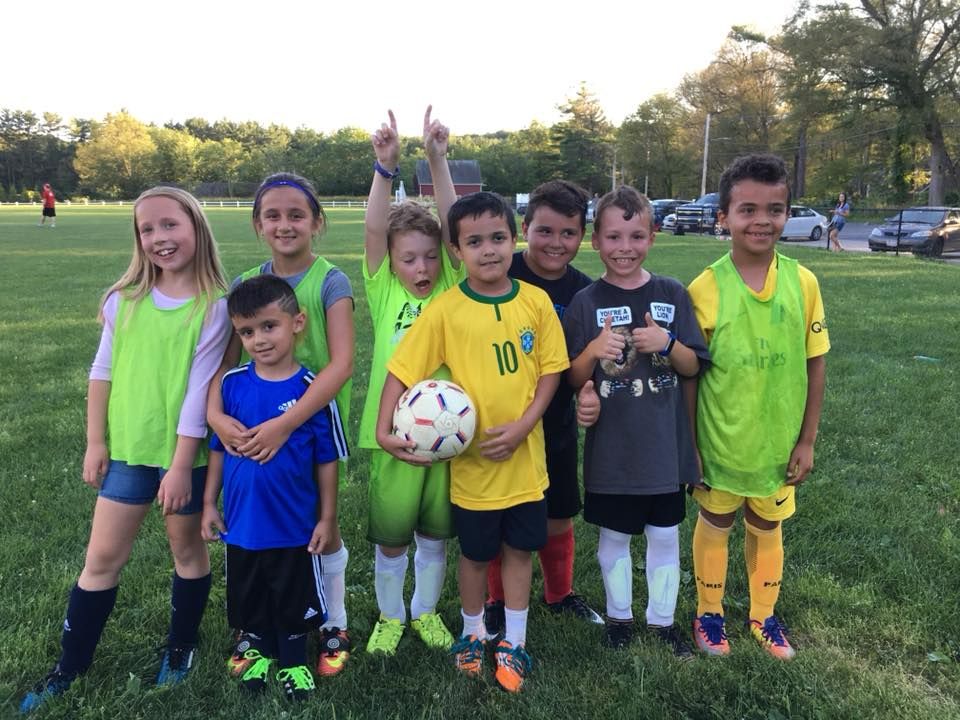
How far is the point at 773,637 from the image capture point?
8.99 feet

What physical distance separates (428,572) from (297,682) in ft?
2.11

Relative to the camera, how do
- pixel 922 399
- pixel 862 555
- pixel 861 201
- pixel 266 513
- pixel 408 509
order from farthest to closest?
pixel 861 201 < pixel 922 399 < pixel 862 555 < pixel 408 509 < pixel 266 513

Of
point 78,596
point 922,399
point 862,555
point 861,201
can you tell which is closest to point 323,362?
point 78,596

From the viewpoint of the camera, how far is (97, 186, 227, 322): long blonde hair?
98.5 inches

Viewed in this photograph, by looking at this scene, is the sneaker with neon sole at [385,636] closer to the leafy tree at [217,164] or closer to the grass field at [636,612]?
the grass field at [636,612]

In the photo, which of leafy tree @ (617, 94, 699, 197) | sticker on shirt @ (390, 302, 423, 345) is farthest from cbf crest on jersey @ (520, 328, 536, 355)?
leafy tree @ (617, 94, 699, 197)

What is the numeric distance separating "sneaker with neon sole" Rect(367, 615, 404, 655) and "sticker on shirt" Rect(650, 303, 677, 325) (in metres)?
1.70

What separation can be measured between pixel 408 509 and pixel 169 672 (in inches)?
43.5

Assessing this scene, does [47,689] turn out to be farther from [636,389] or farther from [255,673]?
[636,389]

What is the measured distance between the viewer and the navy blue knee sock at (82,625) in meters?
2.49

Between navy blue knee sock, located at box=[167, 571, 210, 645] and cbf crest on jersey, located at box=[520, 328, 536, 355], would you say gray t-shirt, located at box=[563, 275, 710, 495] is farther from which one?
navy blue knee sock, located at box=[167, 571, 210, 645]

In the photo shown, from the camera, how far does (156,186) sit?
8.64ft

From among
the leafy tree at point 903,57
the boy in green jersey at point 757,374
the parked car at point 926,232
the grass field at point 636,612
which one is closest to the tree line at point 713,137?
the leafy tree at point 903,57

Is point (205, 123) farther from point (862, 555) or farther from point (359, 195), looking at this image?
point (862, 555)
